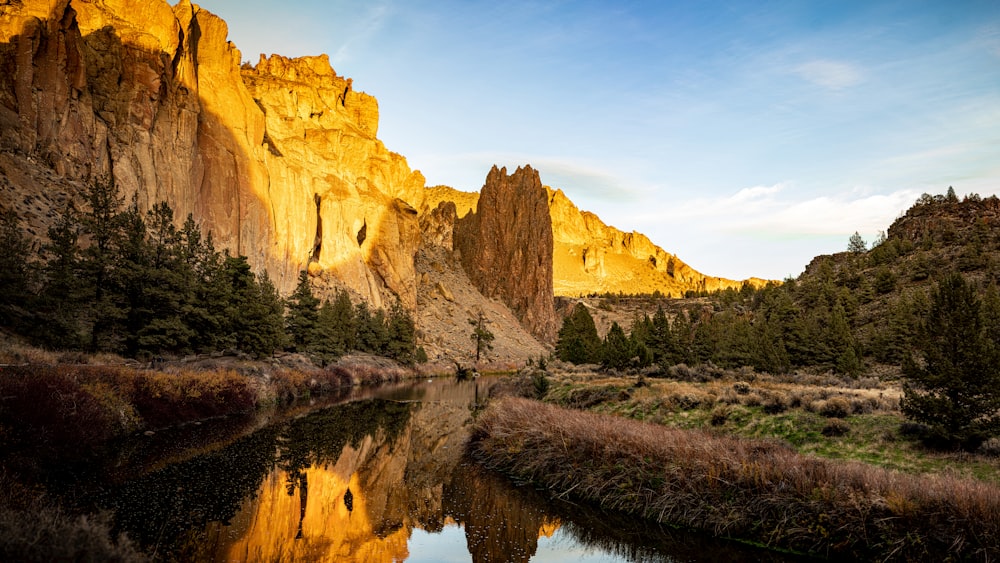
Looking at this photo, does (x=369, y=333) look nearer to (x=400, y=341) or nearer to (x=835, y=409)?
(x=400, y=341)

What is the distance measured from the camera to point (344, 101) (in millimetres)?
111812

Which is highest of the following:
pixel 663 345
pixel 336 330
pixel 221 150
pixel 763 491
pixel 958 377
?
pixel 221 150

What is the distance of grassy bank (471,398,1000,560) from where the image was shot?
10.2 meters

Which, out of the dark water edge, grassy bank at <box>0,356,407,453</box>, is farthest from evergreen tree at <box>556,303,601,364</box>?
the dark water edge

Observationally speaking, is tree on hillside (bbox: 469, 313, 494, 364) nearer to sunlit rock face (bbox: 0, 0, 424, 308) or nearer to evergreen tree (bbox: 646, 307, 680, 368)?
sunlit rock face (bbox: 0, 0, 424, 308)

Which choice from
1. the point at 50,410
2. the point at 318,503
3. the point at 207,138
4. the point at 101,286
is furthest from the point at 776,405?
the point at 207,138

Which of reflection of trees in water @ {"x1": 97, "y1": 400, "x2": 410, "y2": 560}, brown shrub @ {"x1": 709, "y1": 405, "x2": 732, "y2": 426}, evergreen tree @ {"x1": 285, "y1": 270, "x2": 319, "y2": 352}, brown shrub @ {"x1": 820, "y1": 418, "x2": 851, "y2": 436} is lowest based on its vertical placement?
reflection of trees in water @ {"x1": 97, "y1": 400, "x2": 410, "y2": 560}

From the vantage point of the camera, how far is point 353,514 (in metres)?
14.9

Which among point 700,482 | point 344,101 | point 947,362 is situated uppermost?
point 344,101

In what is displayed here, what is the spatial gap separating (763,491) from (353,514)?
34.8ft

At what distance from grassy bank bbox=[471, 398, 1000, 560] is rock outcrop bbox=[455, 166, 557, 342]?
137 meters

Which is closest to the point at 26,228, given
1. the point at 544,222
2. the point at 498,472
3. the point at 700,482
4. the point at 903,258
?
the point at 498,472

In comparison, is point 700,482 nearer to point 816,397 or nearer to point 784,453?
point 784,453

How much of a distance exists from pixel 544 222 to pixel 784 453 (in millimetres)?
164811
